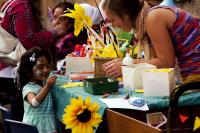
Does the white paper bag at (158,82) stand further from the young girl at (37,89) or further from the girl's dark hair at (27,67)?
the girl's dark hair at (27,67)

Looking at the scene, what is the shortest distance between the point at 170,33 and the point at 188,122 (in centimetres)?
57

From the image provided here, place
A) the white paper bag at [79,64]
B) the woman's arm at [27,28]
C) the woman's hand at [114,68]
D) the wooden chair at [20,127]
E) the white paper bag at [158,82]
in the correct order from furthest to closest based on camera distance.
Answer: the woman's arm at [27,28] < the white paper bag at [79,64] < the woman's hand at [114,68] < the wooden chair at [20,127] < the white paper bag at [158,82]

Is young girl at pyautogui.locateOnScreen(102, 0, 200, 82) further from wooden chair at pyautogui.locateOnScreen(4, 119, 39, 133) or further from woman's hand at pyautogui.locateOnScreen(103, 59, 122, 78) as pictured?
wooden chair at pyautogui.locateOnScreen(4, 119, 39, 133)

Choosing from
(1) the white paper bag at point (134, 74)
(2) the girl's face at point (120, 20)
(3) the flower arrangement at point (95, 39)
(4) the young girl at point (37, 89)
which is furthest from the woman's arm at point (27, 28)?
(1) the white paper bag at point (134, 74)

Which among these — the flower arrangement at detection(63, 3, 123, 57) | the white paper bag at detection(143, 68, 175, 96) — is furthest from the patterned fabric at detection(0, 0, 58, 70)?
the white paper bag at detection(143, 68, 175, 96)

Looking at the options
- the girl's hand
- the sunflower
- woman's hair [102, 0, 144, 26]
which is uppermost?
woman's hair [102, 0, 144, 26]

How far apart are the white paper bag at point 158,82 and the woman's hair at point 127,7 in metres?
0.40

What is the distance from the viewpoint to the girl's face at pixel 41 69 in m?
3.52

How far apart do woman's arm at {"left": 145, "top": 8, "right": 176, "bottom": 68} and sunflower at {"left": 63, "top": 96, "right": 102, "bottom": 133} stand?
0.54 metres

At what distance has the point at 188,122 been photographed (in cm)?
229

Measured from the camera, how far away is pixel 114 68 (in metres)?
2.80

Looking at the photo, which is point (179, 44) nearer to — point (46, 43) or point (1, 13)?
point (46, 43)

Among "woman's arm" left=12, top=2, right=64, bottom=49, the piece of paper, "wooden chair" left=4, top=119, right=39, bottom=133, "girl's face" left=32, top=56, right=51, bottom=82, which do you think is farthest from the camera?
"woman's arm" left=12, top=2, right=64, bottom=49

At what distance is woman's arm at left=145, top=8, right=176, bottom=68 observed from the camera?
2.54 meters
